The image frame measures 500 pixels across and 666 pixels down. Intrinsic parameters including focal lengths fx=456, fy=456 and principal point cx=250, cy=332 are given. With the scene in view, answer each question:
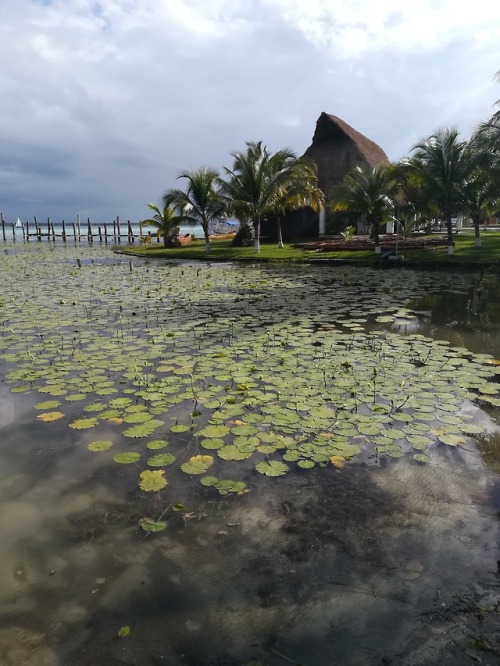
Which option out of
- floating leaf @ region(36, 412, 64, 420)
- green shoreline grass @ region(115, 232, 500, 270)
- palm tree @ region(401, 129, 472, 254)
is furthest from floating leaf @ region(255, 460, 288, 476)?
palm tree @ region(401, 129, 472, 254)

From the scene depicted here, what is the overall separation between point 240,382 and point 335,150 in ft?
92.5

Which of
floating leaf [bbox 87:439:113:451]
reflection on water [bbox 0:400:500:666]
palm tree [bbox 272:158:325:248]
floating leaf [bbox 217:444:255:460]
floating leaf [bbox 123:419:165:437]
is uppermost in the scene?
palm tree [bbox 272:158:325:248]

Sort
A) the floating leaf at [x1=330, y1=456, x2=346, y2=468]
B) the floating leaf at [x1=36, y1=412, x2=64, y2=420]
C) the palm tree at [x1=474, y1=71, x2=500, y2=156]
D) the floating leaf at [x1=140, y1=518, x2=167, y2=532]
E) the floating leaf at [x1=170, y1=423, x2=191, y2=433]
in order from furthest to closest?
the palm tree at [x1=474, y1=71, x2=500, y2=156], the floating leaf at [x1=36, y1=412, x2=64, y2=420], the floating leaf at [x1=170, y1=423, x2=191, y2=433], the floating leaf at [x1=330, y1=456, x2=346, y2=468], the floating leaf at [x1=140, y1=518, x2=167, y2=532]

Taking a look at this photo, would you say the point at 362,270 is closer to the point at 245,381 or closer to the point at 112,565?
the point at 245,381

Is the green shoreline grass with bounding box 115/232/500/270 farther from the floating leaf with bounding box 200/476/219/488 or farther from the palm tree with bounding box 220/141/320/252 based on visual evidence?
the floating leaf with bounding box 200/476/219/488

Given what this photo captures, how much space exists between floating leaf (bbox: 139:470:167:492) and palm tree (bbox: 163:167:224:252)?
21.1 metres

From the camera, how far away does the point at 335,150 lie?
29.2 metres

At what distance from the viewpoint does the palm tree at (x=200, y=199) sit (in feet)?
76.0

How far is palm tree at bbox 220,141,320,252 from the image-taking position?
20.8 m

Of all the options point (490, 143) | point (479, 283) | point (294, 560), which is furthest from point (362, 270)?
point (294, 560)

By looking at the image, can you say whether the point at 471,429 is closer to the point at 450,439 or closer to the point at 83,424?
the point at 450,439

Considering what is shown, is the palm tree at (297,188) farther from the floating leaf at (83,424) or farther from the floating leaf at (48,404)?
the floating leaf at (83,424)

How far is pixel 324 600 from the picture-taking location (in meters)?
1.93

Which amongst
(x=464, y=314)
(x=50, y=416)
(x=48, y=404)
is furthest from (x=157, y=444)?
(x=464, y=314)
